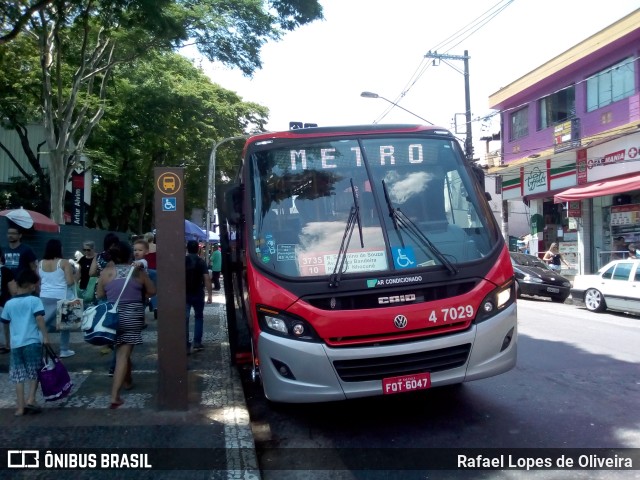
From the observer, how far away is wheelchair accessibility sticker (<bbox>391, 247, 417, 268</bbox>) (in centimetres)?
522

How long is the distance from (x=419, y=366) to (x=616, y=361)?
15.0 feet

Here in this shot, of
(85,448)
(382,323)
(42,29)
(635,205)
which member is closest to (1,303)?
(85,448)

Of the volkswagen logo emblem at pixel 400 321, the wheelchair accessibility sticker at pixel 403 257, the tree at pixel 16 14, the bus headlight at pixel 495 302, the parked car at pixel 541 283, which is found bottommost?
the parked car at pixel 541 283

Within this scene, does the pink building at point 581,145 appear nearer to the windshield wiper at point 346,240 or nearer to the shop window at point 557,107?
the shop window at point 557,107

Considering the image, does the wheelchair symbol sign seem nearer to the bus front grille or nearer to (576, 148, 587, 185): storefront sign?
the bus front grille

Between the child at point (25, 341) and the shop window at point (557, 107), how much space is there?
20.4 metres

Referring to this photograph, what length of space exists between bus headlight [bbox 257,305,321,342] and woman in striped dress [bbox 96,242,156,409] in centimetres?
170

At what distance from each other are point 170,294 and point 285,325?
4.93 ft

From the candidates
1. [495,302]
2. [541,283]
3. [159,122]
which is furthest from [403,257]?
[159,122]

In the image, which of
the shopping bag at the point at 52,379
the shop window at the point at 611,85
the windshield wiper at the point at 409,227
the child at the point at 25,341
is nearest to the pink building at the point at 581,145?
the shop window at the point at 611,85

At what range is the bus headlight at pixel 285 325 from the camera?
491 centimetres

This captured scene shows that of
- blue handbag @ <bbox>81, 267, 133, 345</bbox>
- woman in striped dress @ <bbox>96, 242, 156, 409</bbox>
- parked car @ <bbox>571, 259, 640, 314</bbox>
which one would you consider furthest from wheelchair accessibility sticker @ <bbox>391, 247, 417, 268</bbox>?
parked car @ <bbox>571, 259, 640, 314</bbox>

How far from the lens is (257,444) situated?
542cm

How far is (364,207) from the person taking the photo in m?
5.51
